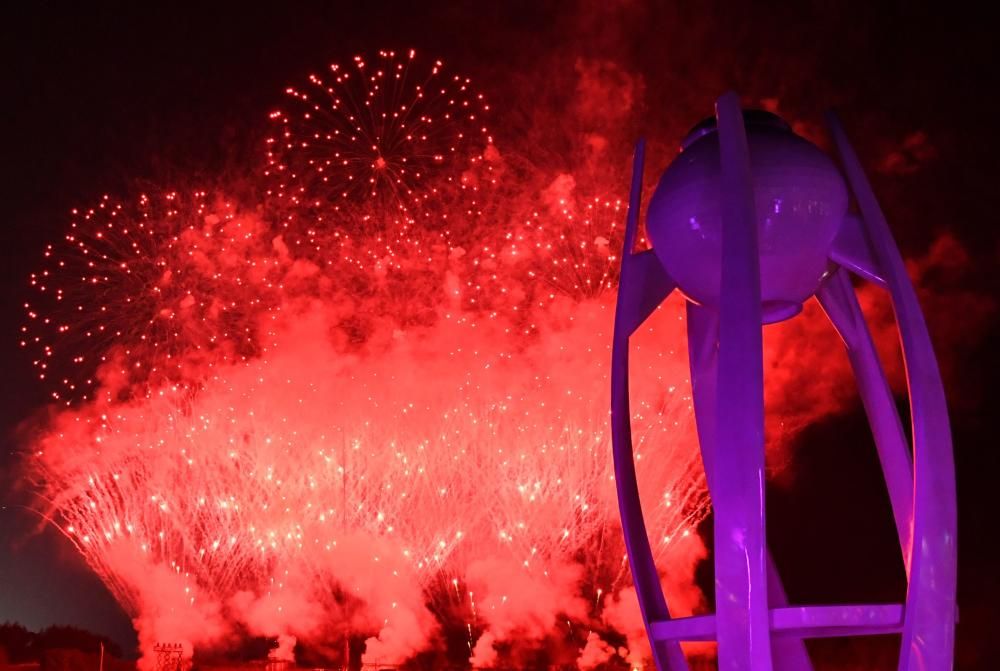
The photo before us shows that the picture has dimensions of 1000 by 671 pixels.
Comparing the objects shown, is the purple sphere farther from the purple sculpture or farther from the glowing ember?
the glowing ember

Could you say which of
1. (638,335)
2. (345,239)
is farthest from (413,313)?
(638,335)

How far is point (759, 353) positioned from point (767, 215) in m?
1.42

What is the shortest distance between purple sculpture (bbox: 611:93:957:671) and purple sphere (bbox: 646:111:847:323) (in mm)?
13

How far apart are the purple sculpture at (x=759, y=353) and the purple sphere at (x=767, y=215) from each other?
13 mm

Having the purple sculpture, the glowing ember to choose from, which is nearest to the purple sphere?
the purple sculpture

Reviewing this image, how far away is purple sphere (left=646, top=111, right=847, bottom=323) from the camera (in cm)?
966

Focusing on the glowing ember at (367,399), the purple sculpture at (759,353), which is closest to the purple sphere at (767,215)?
the purple sculpture at (759,353)

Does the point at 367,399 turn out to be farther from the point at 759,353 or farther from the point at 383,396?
the point at 759,353

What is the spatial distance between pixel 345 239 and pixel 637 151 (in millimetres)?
12327

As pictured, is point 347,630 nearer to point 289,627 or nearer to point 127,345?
point 289,627

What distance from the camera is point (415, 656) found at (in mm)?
30031

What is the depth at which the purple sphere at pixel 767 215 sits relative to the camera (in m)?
9.66

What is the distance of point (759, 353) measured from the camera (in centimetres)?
895

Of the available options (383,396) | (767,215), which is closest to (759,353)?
(767,215)
